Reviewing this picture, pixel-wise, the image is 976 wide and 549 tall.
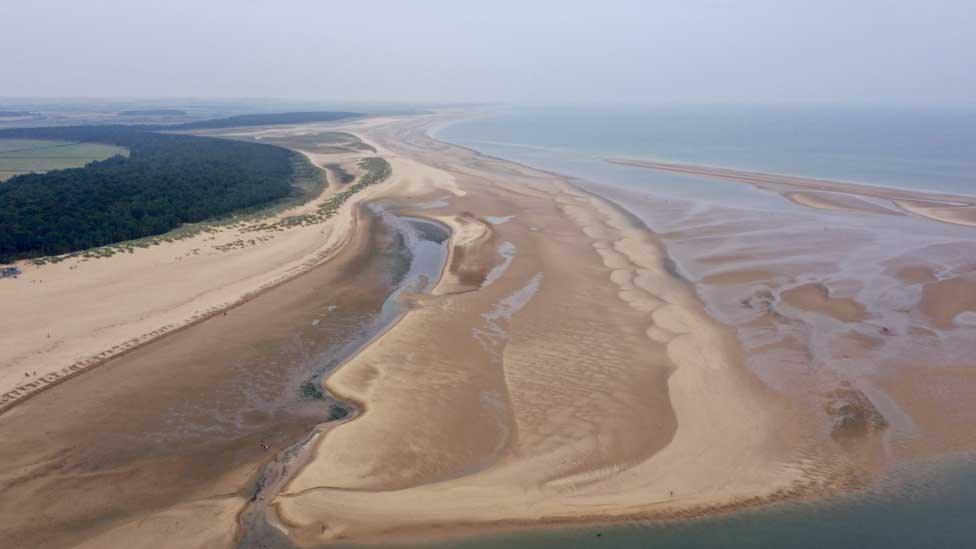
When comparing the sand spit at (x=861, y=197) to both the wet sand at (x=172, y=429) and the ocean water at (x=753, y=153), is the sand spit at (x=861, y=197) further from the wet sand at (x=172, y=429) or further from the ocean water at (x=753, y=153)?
the wet sand at (x=172, y=429)

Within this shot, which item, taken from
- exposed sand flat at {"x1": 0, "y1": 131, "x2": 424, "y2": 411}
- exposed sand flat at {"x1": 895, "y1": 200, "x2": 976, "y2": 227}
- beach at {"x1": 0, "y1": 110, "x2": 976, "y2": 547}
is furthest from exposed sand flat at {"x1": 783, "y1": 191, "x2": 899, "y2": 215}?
exposed sand flat at {"x1": 0, "y1": 131, "x2": 424, "y2": 411}

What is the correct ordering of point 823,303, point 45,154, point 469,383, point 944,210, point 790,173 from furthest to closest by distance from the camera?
1. point 45,154
2. point 790,173
3. point 944,210
4. point 823,303
5. point 469,383

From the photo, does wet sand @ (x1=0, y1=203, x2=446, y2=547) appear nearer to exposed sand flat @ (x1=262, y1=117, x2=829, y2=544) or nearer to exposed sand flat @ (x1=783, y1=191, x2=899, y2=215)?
exposed sand flat @ (x1=262, y1=117, x2=829, y2=544)

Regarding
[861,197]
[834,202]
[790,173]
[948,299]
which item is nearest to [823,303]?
[948,299]

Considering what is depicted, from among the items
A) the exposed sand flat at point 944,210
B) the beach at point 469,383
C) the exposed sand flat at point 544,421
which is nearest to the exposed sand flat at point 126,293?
the beach at point 469,383

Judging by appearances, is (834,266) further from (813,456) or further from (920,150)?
(920,150)

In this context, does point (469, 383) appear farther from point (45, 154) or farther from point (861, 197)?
point (45, 154)
